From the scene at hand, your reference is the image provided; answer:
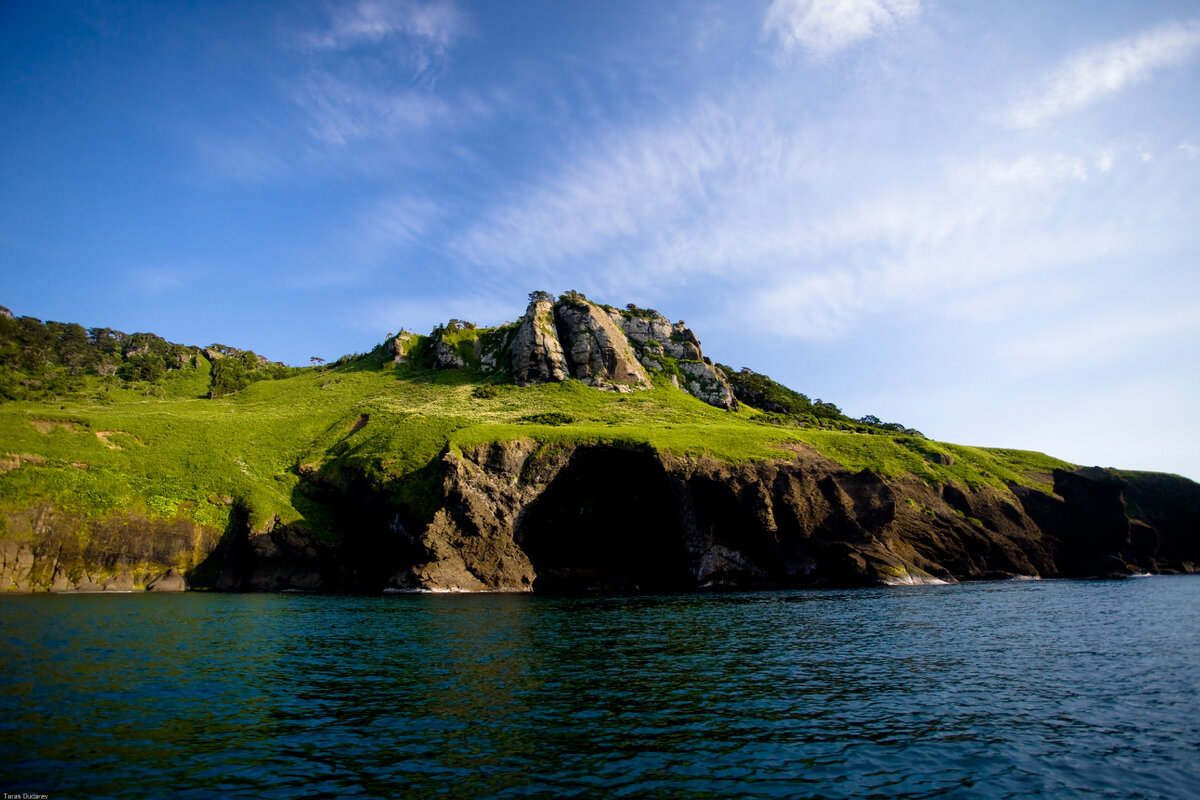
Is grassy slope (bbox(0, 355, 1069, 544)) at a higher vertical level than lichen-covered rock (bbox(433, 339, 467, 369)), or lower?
lower

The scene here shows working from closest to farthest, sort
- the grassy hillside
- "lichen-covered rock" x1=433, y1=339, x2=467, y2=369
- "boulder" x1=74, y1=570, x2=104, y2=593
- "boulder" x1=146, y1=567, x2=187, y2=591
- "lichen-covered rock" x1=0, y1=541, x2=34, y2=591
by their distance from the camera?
1. "lichen-covered rock" x1=0, y1=541, x2=34, y2=591
2. "boulder" x1=74, y1=570, x2=104, y2=593
3. "boulder" x1=146, y1=567, x2=187, y2=591
4. the grassy hillside
5. "lichen-covered rock" x1=433, y1=339, x2=467, y2=369

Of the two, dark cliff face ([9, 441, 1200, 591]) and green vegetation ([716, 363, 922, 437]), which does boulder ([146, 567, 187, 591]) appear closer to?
dark cliff face ([9, 441, 1200, 591])

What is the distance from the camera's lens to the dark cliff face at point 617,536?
226 ft

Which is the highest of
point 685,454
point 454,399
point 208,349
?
point 208,349

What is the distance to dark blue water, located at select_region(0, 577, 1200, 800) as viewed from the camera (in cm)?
1335

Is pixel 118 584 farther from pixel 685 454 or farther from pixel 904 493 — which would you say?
pixel 904 493

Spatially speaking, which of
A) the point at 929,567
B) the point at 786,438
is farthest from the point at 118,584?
the point at 929,567

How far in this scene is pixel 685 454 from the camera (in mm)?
76000

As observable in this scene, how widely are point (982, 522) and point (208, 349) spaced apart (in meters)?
189

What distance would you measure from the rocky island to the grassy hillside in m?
0.41

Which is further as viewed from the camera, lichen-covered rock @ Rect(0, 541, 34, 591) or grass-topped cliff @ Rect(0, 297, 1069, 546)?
grass-topped cliff @ Rect(0, 297, 1069, 546)

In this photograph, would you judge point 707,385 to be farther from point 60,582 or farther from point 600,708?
point 600,708

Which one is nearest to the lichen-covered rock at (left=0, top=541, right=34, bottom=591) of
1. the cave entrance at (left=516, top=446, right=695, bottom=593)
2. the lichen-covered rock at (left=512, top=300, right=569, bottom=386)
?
the cave entrance at (left=516, top=446, right=695, bottom=593)

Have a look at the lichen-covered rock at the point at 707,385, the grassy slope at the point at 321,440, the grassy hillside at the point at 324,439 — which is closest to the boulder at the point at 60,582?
the grassy slope at the point at 321,440
